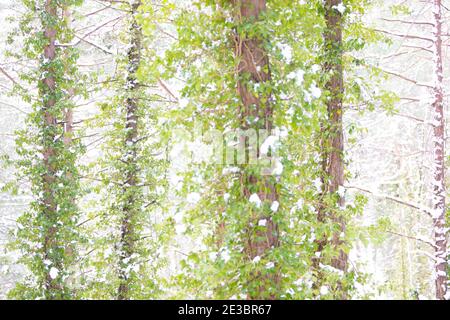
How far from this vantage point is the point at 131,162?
13.2 metres

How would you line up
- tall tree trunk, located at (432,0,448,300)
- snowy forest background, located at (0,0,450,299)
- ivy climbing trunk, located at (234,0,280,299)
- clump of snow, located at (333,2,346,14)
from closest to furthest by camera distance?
ivy climbing trunk, located at (234,0,280,299) < snowy forest background, located at (0,0,450,299) < clump of snow, located at (333,2,346,14) < tall tree trunk, located at (432,0,448,300)

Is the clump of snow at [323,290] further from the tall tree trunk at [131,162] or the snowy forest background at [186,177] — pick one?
the tall tree trunk at [131,162]

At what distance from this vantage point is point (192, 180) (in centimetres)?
740

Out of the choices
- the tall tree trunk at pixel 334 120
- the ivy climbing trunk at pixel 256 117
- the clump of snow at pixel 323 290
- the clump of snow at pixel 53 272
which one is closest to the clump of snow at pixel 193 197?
the ivy climbing trunk at pixel 256 117

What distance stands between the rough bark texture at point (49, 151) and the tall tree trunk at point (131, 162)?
1.65 metres

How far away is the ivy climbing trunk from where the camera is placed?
7.16 meters

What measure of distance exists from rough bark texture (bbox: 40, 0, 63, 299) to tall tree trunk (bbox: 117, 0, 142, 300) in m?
1.65

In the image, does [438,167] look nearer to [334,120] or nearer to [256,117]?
[334,120]

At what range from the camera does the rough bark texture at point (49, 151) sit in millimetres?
11787

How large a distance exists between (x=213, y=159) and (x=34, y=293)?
240 inches

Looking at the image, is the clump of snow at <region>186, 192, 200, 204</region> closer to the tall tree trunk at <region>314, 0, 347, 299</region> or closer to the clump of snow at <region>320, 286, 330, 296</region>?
the clump of snow at <region>320, 286, 330, 296</region>

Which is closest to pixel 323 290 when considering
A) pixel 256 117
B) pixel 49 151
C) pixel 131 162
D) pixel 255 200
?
pixel 255 200

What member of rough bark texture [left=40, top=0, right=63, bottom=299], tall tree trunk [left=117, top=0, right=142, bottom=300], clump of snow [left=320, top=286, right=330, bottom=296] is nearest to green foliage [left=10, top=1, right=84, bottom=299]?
rough bark texture [left=40, top=0, right=63, bottom=299]

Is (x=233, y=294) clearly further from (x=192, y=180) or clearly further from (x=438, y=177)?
(x=438, y=177)
